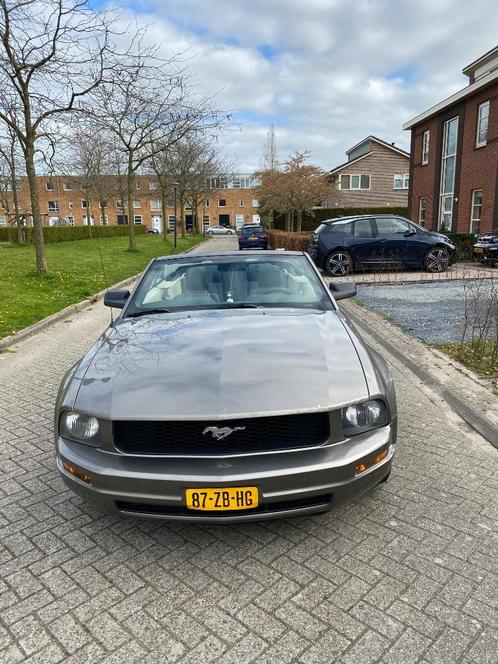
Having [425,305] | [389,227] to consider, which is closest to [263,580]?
[425,305]

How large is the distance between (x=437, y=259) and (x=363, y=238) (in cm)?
237

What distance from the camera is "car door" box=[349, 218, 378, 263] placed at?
47.0 ft

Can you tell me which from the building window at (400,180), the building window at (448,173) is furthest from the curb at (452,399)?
the building window at (400,180)

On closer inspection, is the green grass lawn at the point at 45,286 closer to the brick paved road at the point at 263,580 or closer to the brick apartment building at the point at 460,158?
the brick paved road at the point at 263,580

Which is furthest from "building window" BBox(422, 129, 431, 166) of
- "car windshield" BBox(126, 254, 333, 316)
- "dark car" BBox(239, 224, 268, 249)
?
"car windshield" BBox(126, 254, 333, 316)

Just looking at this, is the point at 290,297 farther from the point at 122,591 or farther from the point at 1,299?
the point at 1,299

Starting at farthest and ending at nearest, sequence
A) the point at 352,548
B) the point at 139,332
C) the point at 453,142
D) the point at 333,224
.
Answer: the point at 453,142
the point at 333,224
the point at 139,332
the point at 352,548

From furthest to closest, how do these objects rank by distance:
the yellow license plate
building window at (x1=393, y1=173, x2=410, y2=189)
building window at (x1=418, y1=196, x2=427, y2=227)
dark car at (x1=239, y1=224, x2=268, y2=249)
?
building window at (x1=393, y1=173, x2=410, y2=189)
dark car at (x1=239, y1=224, x2=268, y2=249)
building window at (x1=418, y1=196, x2=427, y2=227)
the yellow license plate

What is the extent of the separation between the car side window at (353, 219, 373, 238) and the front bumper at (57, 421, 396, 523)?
12.8 metres

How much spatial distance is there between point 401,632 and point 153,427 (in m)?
1.43

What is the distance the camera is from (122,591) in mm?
2271

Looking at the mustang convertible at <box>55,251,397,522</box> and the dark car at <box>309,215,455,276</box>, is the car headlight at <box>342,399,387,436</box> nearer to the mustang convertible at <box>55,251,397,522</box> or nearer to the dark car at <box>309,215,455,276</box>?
the mustang convertible at <box>55,251,397,522</box>

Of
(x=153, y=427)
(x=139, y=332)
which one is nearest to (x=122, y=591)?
(x=153, y=427)

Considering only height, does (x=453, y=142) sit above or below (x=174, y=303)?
above
